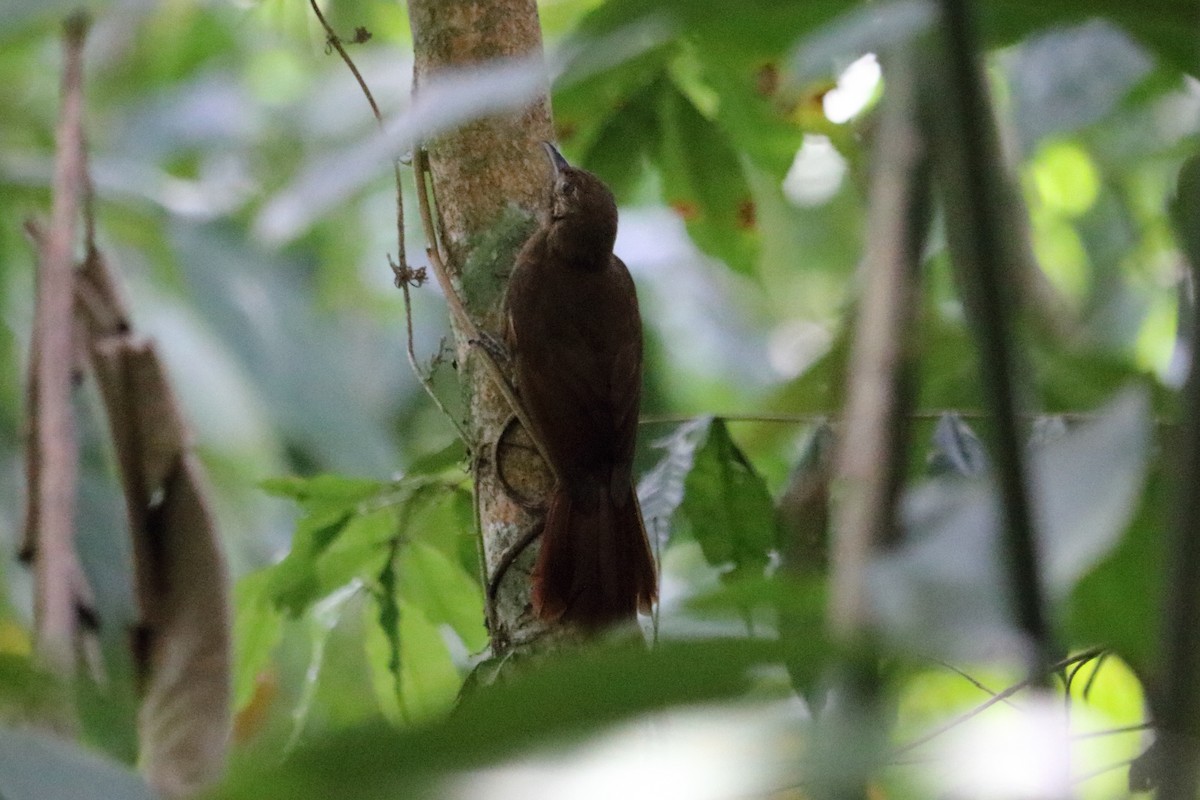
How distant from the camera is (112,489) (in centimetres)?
275

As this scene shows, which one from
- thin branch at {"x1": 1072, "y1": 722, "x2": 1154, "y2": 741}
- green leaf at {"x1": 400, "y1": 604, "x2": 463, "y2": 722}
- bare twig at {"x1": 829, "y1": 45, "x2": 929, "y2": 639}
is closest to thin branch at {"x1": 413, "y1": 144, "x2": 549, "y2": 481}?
green leaf at {"x1": 400, "y1": 604, "x2": 463, "y2": 722}

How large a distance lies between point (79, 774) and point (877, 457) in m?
0.55

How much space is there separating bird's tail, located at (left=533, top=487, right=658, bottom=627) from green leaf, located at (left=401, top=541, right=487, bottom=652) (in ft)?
0.96

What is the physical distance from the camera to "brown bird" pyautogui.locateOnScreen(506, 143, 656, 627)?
1.91 meters

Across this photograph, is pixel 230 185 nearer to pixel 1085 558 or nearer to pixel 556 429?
pixel 556 429

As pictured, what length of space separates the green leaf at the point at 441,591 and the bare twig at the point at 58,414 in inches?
20.6

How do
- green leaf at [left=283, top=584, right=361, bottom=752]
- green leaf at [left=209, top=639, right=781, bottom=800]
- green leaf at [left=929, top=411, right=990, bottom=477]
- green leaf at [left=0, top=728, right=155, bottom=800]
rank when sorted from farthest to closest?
green leaf at [left=283, top=584, right=361, bottom=752] < green leaf at [left=929, top=411, right=990, bottom=477] < green leaf at [left=0, top=728, right=155, bottom=800] < green leaf at [left=209, top=639, right=781, bottom=800]

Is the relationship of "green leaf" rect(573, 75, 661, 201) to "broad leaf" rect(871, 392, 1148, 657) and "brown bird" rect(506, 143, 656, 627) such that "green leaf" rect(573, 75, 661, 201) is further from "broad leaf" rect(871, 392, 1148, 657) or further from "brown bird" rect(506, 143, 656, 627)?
"broad leaf" rect(871, 392, 1148, 657)

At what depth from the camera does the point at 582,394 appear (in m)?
2.15

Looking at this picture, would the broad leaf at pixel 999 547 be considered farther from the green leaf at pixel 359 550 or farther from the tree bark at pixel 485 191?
the green leaf at pixel 359 550

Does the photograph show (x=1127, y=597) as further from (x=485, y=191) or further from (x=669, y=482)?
(x=485, y=191)

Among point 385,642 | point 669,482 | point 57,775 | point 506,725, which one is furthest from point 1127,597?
point 385,642

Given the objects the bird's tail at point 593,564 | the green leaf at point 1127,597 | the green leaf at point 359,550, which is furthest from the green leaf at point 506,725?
the green leaf at point 359,550

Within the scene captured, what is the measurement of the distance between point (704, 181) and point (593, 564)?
809mm
